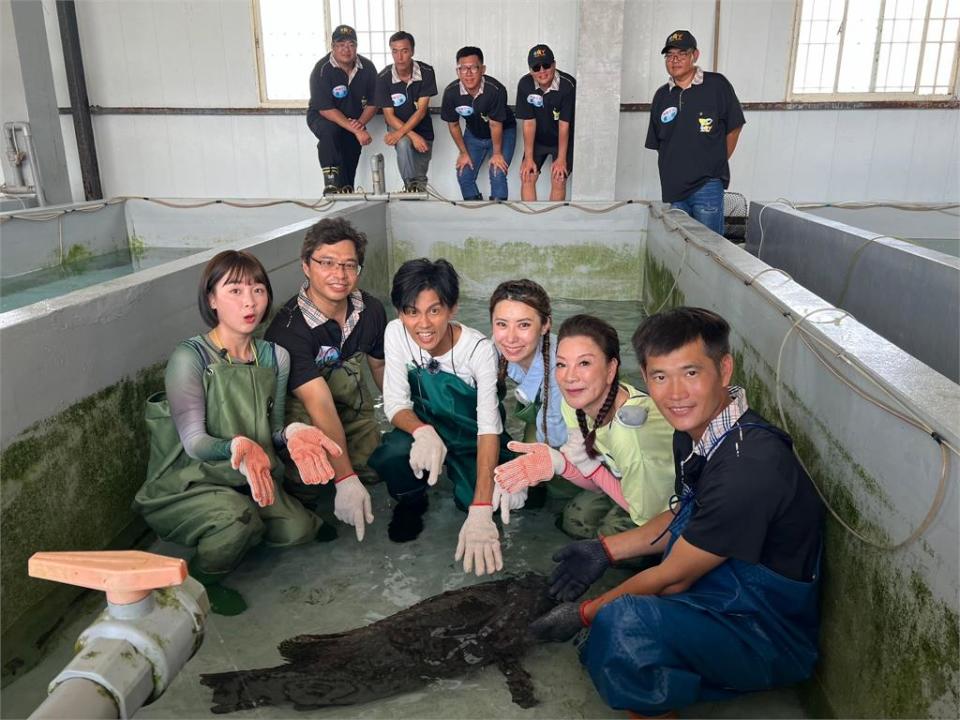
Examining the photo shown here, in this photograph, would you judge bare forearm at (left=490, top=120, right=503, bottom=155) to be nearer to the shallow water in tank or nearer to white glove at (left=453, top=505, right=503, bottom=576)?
the shallow water in tank

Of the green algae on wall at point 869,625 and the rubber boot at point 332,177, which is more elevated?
the rubber boot at point 332,177

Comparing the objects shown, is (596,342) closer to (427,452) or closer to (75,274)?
(427,452)

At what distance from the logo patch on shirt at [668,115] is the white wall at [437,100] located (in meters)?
3.08

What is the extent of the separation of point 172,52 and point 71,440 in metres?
7.99

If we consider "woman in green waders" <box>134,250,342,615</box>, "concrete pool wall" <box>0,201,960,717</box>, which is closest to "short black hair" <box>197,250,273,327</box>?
"woman in green waders" <box>134,250,342,615</box>

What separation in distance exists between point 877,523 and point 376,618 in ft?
4.34

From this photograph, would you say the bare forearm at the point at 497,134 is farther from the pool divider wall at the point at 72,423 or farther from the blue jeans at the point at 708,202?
the pool divider wall at the point at 72,423

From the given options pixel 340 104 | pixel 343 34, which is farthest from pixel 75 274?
pixel 343 34

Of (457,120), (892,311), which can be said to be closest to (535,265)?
(457,120)

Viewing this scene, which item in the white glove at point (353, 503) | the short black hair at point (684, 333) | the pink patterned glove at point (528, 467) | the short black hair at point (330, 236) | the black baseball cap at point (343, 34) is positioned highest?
the black baseball cap at point (343, 34)

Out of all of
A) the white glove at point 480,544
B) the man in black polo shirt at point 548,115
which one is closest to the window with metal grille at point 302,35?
the man in black polo shirt at point 548,115

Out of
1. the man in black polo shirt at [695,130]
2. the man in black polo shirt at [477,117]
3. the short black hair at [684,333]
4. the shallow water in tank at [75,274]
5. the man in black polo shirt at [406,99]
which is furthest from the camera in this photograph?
the man in black polo shirt at [406,99]

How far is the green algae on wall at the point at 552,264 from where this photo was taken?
604 cm

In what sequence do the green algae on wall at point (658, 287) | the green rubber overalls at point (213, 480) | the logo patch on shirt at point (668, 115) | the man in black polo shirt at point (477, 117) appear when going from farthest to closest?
the man in black polo shirt at point (477, 117)
the logo patch on shirt at point (668, 115)
the green algae on wall at point (658, 287)
the green rubber overalls at point (213, 480)
